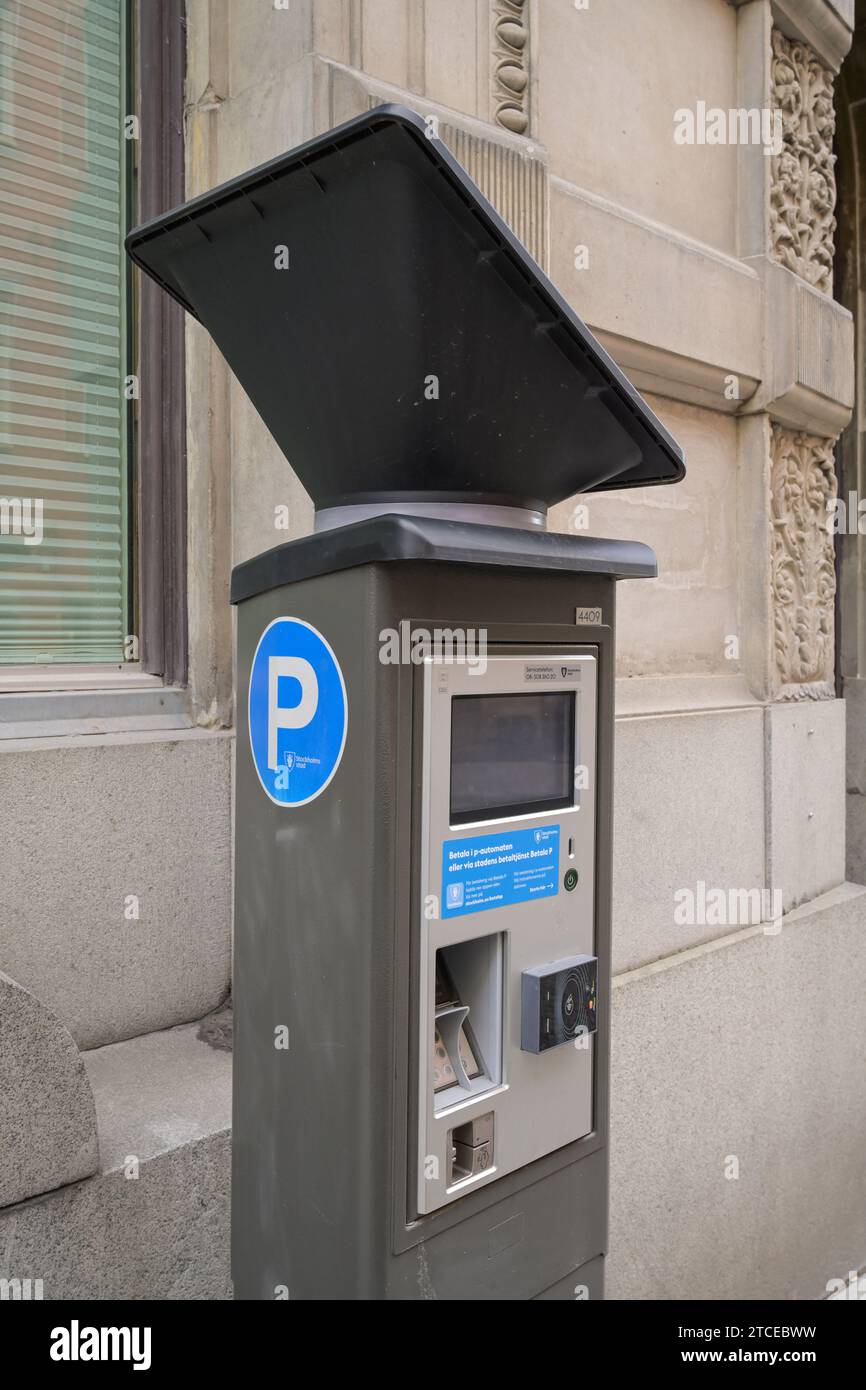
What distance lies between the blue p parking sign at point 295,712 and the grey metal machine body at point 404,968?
26 millimetres

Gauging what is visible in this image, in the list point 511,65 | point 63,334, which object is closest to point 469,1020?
Answer: point 63,334

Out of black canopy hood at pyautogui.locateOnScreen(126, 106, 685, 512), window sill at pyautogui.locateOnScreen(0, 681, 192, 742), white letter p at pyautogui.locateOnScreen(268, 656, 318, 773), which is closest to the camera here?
black canopy hood at pyautogui.locateOnScreen(126, 106, 685, 512)

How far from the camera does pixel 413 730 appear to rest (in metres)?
1.76

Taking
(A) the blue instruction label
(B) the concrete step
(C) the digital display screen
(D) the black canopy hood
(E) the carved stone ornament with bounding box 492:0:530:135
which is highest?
(E) the carved stone ornament with bounding box 492:0:530:135

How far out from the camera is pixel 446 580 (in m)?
1.79

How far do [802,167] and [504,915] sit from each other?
4.09m

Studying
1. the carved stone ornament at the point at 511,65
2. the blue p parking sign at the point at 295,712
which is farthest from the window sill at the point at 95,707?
the carved stone ornament at the point at 511,65

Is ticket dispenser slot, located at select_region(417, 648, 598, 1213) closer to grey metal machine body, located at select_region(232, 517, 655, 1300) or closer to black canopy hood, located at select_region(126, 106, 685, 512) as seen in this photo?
grey metal machine body, located at select_region(232, 517, 655, 1300)

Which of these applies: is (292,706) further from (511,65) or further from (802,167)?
(802,167)

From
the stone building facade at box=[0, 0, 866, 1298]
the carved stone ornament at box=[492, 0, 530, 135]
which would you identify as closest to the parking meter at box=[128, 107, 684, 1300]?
the stone building facade at box=[0, 0, 866, 1298]

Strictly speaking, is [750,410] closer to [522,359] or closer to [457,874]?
[522,359]

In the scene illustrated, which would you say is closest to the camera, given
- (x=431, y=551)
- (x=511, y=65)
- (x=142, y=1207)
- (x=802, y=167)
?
(x=431, y=551)

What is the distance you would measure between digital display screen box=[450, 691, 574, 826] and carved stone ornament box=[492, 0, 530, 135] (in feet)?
7.09

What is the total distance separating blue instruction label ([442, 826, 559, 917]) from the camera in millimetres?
1822
